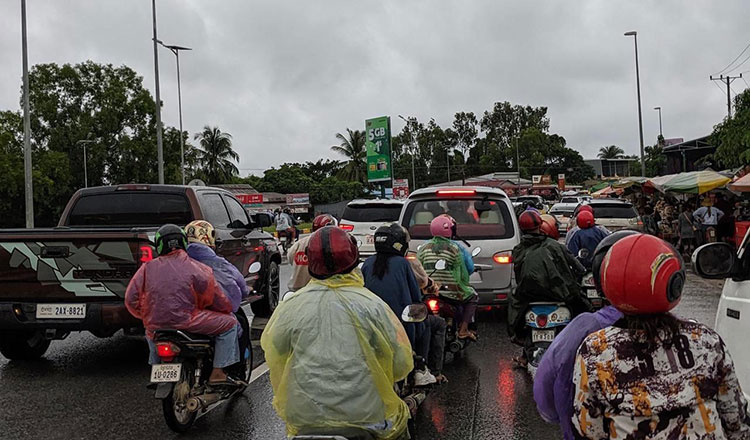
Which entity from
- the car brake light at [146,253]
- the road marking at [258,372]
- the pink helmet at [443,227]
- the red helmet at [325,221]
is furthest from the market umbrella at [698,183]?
the car brake light at [146,253]

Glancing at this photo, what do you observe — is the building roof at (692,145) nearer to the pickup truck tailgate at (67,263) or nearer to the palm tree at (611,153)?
the pickup truck tailgate at (67,263)

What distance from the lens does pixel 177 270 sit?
18.2 ft

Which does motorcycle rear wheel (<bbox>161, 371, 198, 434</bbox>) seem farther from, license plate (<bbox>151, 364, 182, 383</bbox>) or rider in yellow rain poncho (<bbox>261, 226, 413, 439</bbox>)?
rider in yellow rain poncho (<bbox>261, 226, 413, 439</bbox>)

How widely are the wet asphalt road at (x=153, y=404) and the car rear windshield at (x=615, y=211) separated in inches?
444

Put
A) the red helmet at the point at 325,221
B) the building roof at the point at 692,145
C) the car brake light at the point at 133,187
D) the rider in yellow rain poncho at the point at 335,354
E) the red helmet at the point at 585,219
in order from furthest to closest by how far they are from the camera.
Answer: the building roof at the point at 692,145 → the car brake light at the point at 133,187 → the red helmet at the point at 585,219 → the red helmet at the point at 325,221 → the rider in yellow rain poncho at the point at 335,354

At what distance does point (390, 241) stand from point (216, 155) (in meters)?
75.7

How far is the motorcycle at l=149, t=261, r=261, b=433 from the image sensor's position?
17.3 feet

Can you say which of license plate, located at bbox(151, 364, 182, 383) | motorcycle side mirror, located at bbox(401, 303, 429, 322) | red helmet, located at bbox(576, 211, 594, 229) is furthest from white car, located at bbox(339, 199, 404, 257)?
motorcycle side mirror, located at bbox(401, 303, 429, 322)

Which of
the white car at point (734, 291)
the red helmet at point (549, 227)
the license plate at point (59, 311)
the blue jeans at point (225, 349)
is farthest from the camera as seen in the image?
the license plate at point (59, 311)

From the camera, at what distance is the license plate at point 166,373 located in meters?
5.25

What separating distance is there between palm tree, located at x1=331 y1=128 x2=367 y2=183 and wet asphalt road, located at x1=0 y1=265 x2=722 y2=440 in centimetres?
7470

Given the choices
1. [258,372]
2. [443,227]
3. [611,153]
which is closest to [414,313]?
[443,227]

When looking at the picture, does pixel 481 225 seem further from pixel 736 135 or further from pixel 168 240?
pixel 736 135

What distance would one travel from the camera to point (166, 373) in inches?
207
